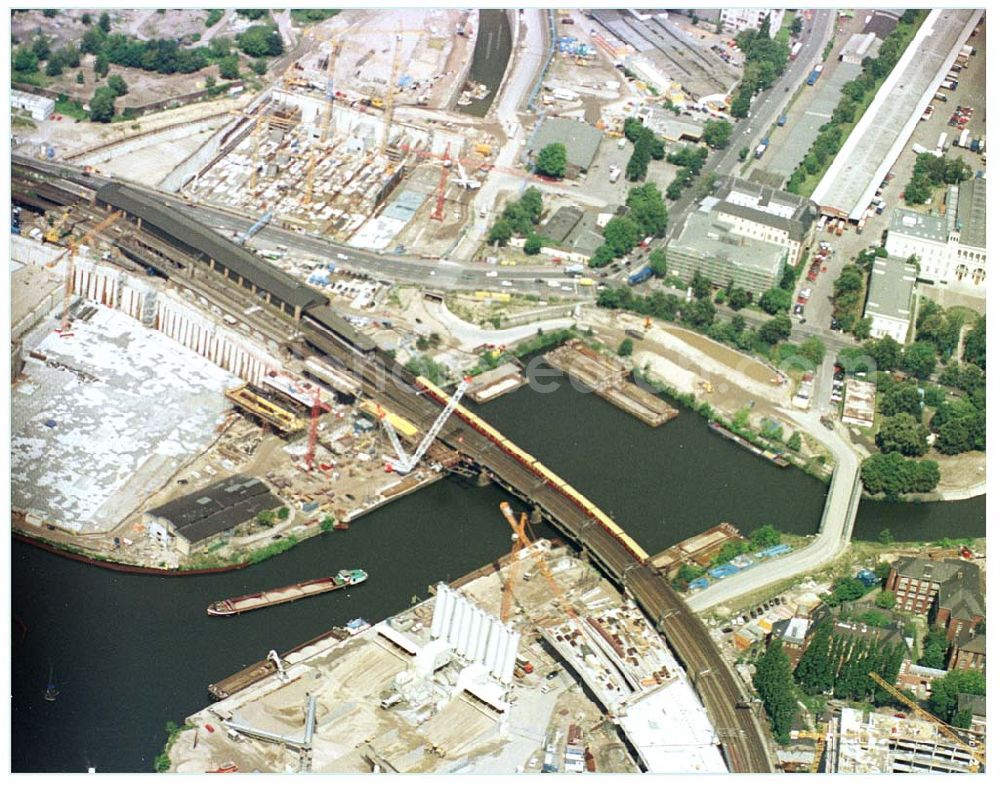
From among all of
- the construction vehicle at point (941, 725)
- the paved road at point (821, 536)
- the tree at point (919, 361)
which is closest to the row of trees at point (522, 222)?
the paved road at point (821, 536)

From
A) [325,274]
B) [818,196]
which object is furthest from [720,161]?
[325,274]

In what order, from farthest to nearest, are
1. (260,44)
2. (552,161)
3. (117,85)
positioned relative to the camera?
(260,44) < (117,85) < (552,161)

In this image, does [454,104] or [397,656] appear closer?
[397,656]

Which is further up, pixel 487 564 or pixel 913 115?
pixel 913 115

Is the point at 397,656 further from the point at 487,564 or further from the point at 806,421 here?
the point at 806,421

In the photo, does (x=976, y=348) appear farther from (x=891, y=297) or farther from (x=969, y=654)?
(x=969, y=654)

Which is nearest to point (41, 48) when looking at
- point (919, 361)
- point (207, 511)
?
point (207, 511)
